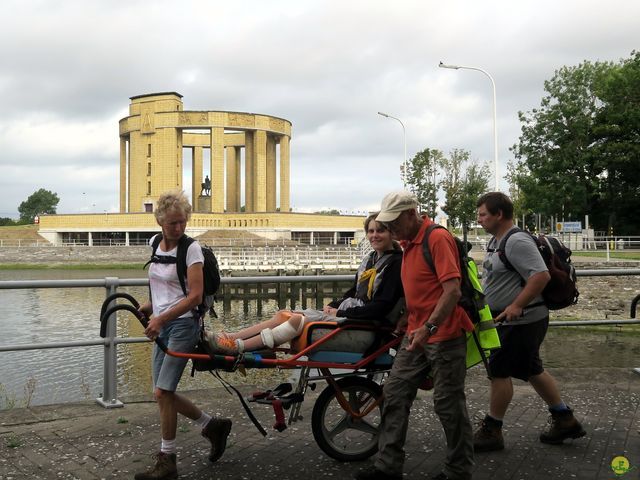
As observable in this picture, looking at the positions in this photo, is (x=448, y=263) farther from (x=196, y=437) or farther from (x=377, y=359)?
(x=196, y=437)

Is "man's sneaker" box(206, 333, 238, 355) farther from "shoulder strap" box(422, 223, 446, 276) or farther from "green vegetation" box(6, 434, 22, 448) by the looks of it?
"green vegetation" box(6, 434, 22, 448)

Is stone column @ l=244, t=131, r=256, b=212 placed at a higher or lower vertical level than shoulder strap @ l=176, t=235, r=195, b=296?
higher

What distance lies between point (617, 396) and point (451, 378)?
2958mm

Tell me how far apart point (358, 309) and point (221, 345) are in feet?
2.85

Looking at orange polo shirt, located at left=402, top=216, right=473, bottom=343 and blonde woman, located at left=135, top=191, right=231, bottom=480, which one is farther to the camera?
blonde woman, located at left=135, top=191, right=231, bottom=480

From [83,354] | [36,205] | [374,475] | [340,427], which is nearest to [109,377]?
[340,427]

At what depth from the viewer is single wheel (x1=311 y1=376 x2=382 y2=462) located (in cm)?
420

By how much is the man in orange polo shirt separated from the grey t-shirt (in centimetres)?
71

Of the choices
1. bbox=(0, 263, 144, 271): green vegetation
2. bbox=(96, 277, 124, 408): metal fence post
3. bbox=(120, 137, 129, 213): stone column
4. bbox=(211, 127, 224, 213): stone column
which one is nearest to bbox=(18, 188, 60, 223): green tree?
bbox=(120, 137, 129, 213): stone column

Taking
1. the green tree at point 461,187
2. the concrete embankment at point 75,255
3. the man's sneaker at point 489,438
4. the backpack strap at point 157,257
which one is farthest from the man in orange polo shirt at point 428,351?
the concrete embankment at point 75,255

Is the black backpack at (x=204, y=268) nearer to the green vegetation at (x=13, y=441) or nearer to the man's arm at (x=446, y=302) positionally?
the man's arm at (x=446, y=302)

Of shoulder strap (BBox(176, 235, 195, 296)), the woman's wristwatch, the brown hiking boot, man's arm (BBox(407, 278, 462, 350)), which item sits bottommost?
the brown hiking boot

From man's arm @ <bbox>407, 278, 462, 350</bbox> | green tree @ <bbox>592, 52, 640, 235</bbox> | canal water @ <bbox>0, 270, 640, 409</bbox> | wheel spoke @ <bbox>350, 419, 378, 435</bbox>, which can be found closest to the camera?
man's arm @ <bbox>407, 278, 462, 350</bbox>

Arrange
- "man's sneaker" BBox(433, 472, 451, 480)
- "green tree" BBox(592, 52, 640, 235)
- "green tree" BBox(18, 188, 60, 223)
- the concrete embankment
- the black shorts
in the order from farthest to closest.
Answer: "green tree" BBox(18, 188, 60, 223) < the concrete embankment < "green tree" BBox(592, 52, 640, 235) < the black shorts < "man's sneaker" BBox(433, 472, 451, 480)
